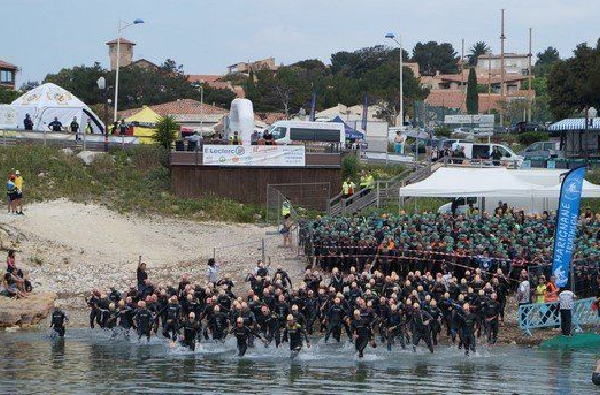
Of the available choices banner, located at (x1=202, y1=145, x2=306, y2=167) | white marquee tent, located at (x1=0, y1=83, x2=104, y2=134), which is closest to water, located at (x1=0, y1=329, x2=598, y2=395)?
banner, located at (x1=202, y1=145, x2=306, y2=167)

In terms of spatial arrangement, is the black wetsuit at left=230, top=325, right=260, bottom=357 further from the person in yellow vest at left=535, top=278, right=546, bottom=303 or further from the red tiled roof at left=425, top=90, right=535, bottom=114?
the red tiled roof at left=425, top=90, right=535, bottom=114

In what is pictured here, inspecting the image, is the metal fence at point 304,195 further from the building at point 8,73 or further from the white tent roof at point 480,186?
the building at point 8,73

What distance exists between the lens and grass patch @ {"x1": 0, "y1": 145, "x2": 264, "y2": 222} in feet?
153

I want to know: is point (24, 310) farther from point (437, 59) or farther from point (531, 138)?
point (437, 59)

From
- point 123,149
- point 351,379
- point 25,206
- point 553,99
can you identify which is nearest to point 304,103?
point 553,99

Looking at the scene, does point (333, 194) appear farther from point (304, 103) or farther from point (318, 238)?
point (304, 103)

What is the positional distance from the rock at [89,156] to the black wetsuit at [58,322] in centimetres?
1751

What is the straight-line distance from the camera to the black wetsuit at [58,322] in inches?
1280

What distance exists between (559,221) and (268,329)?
8464 millimetres

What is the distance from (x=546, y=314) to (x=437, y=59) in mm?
133403

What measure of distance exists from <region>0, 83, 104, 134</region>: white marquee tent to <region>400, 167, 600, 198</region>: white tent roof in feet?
65.6

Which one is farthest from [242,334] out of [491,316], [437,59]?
[437,59]

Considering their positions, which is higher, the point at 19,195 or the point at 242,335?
the point at 19,195

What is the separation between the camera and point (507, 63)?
7067 inches
